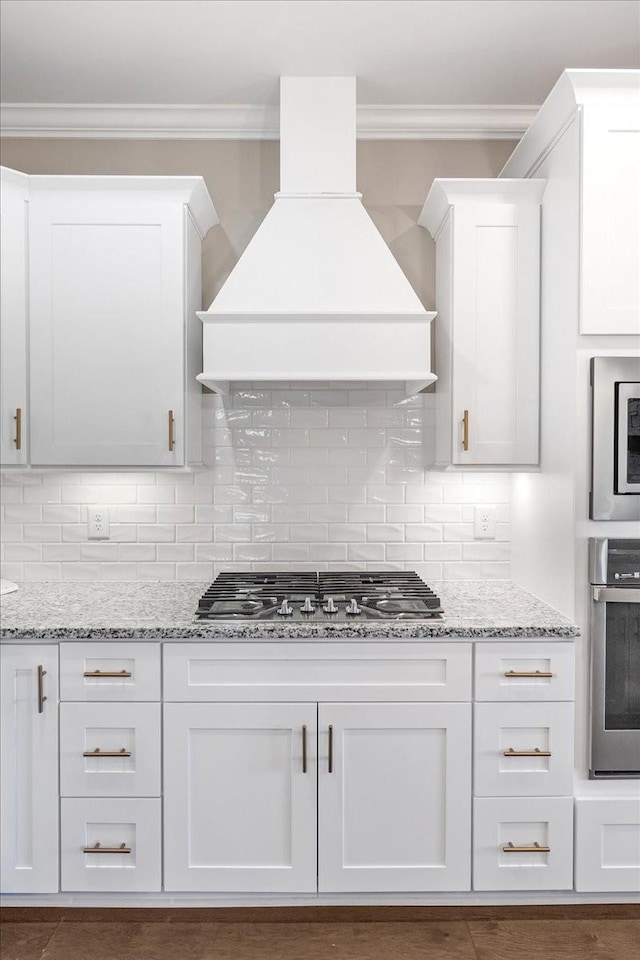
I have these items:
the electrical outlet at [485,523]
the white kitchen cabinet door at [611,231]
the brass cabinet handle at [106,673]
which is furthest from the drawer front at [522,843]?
the white kitchen cabinet door at [611,231]

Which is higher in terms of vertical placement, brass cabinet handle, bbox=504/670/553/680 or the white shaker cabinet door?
the white shaker cabinet door

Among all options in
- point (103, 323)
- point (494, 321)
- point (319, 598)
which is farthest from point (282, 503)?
point (494, 321)

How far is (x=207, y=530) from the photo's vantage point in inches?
112

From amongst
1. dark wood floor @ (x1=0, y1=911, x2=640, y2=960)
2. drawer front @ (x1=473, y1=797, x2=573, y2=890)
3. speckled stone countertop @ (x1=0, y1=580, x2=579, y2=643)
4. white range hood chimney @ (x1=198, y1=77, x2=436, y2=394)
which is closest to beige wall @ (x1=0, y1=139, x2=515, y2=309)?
white range hood chimney @ (x1=198, y1=77, x2=436, y2=394)

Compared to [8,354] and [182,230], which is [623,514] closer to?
[182,230]

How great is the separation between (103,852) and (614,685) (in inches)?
66.1

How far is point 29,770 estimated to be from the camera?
2154 mm

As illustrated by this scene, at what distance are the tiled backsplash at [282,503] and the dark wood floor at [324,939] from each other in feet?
4.03

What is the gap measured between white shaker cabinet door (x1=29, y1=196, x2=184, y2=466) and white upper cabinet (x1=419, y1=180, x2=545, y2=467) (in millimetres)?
1002

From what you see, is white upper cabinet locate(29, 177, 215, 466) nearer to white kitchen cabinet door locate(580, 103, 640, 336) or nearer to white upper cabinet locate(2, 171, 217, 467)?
white upper cabinet locate(2, 171, 217, 467)

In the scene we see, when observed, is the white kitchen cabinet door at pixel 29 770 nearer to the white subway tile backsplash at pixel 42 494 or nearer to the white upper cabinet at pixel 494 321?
the white subway tile backsplash at pixel 42 494

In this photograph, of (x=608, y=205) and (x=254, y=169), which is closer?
(x=608, y=205)

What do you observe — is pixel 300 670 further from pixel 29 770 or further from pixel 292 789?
pixel 29 770

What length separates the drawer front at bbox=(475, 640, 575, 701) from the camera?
7.02ft
